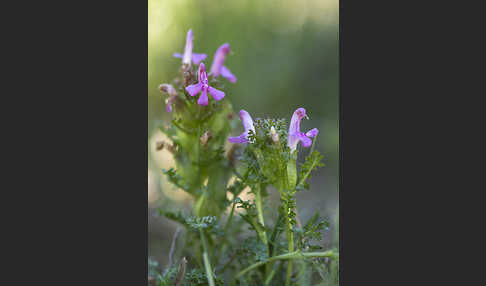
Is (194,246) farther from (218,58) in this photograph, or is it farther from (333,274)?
(218,58)

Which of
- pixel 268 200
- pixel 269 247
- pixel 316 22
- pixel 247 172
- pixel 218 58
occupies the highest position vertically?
pixel 316 22

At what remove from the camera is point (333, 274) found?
6.23 feet

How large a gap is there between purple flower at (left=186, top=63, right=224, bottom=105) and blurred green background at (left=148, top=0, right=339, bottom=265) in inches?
17.8

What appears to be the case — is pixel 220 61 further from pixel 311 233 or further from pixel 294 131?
pixel 311 233

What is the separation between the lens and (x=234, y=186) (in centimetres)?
234

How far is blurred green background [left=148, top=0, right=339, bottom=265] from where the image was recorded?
2.77 meters

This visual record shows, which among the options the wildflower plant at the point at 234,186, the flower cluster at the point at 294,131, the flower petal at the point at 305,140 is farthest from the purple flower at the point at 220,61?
the flower petal at the point at 305,140

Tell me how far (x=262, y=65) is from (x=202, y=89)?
7.85 feet

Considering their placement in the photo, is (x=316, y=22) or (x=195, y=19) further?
(x=195, y=19)

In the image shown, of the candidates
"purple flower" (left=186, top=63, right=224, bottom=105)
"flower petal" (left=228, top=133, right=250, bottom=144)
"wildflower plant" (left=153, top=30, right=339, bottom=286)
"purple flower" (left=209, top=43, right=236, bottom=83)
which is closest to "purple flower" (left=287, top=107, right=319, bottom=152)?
"wildflower plant" (left=153, top=30, right=339, bottom=286)

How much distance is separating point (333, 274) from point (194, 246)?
88cm

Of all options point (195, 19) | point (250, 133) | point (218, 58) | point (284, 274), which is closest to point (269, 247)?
point (284, 274)

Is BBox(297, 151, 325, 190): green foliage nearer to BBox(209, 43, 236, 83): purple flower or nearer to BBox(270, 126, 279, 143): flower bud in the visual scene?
BBox(270, 126, 279, 143): flower bud

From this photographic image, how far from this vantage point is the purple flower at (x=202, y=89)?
6.47 feet
